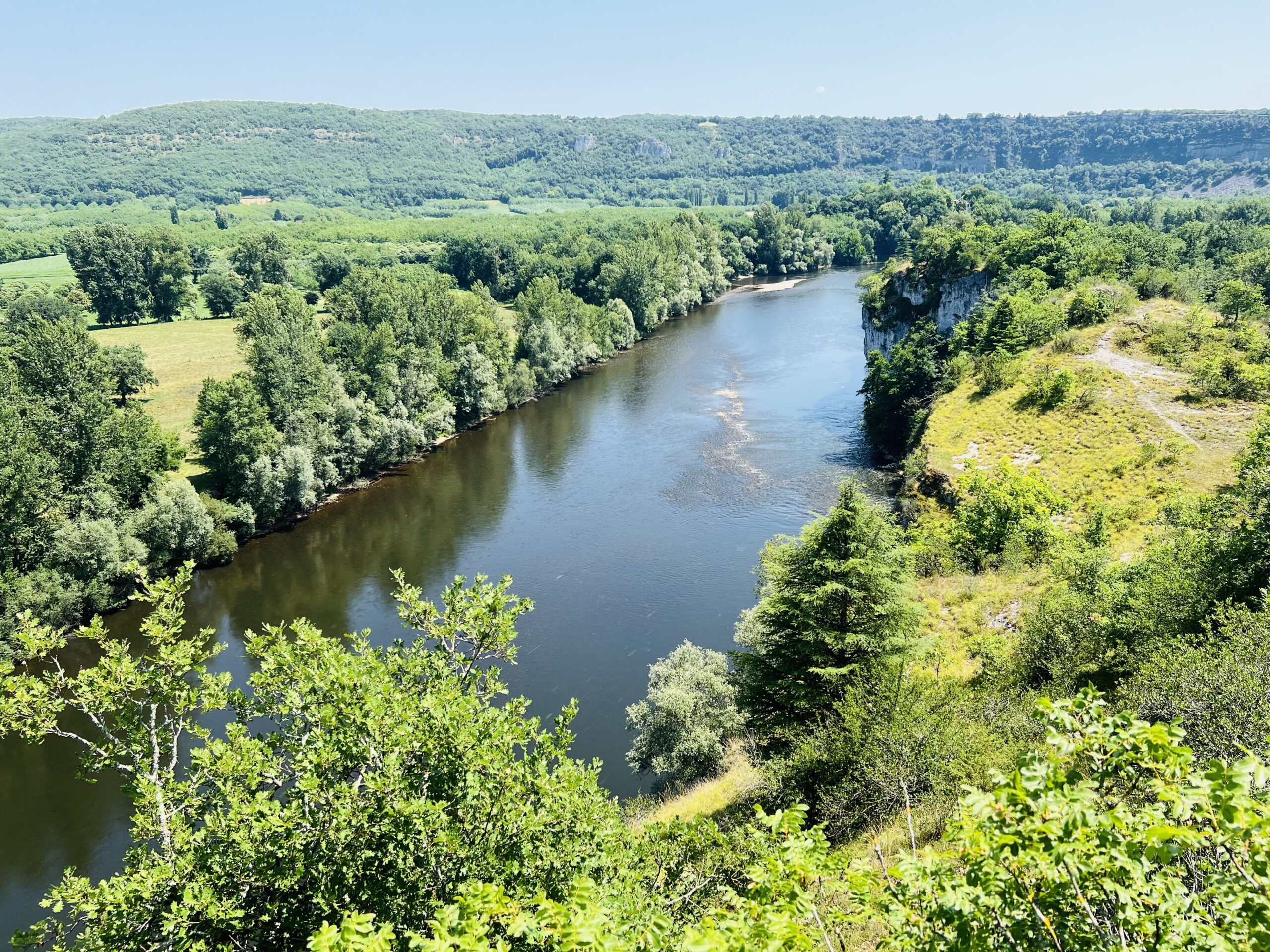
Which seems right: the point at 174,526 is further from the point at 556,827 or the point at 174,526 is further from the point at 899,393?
the point at 899,393

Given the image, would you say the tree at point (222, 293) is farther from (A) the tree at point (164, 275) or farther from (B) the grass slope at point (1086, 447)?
(B) the grass slope at point (1086, 447)

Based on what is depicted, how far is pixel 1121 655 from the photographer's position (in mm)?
16156

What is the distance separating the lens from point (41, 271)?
9744cm

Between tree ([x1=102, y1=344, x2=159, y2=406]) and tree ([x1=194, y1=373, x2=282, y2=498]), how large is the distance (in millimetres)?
14972

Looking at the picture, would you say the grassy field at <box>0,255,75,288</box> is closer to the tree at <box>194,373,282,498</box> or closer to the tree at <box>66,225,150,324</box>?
the tree at <box>66,225,150,324</box>

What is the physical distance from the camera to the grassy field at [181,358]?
54.0 m

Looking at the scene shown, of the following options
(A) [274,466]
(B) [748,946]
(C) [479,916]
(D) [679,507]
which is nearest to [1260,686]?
(B) [748,946]

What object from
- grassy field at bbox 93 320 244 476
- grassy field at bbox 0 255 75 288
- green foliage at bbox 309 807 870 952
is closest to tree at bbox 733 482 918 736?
green foliage at bbox 309 807 870 952

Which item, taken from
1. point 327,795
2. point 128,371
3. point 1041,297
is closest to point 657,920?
point 327,795

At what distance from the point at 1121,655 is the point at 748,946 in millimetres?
14421

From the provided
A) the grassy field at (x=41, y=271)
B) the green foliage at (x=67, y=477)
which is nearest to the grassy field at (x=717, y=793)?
the green foliage at (x=67, y=477)

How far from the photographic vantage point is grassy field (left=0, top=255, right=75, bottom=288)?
90062 millimetres

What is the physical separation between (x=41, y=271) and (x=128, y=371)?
202ft

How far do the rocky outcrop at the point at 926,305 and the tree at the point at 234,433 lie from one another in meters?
43.7
